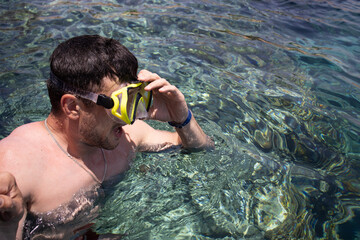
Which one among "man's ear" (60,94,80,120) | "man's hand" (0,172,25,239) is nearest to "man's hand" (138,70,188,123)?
"man's ear" (60,94,80,120)

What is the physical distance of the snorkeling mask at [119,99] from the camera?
8.13ft

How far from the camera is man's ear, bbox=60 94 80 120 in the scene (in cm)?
254

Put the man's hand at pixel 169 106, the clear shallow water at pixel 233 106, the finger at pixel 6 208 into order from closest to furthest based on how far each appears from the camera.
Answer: the finger at pixel 6 208 → the clear shallow water at pixel 233 106 → the man's hand at pixel 169 106

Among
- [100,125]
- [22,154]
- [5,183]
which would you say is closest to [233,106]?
[100,125]

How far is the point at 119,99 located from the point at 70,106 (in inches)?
15.2

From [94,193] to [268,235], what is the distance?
143 centimetres

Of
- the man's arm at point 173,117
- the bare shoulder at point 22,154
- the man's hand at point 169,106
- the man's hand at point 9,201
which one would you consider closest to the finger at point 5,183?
the man's hand at point 9,201

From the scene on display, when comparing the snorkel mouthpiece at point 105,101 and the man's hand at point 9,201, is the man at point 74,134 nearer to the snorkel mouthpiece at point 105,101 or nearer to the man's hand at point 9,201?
the snorkel mouthpiece at point 105,101

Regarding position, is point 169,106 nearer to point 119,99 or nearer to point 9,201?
point 119,99

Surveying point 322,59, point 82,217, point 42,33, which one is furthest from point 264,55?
point 82,217

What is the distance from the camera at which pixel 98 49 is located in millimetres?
2568

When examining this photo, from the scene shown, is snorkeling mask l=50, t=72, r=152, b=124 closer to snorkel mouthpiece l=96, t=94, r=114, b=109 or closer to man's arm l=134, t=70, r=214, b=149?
snorkel mouthpiece l=96, t=94, r=114, b=109

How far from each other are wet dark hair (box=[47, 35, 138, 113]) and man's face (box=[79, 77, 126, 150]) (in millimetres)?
70

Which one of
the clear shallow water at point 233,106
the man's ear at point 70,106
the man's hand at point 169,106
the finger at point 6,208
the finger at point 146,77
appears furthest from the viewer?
the man's hand at point 169,106
